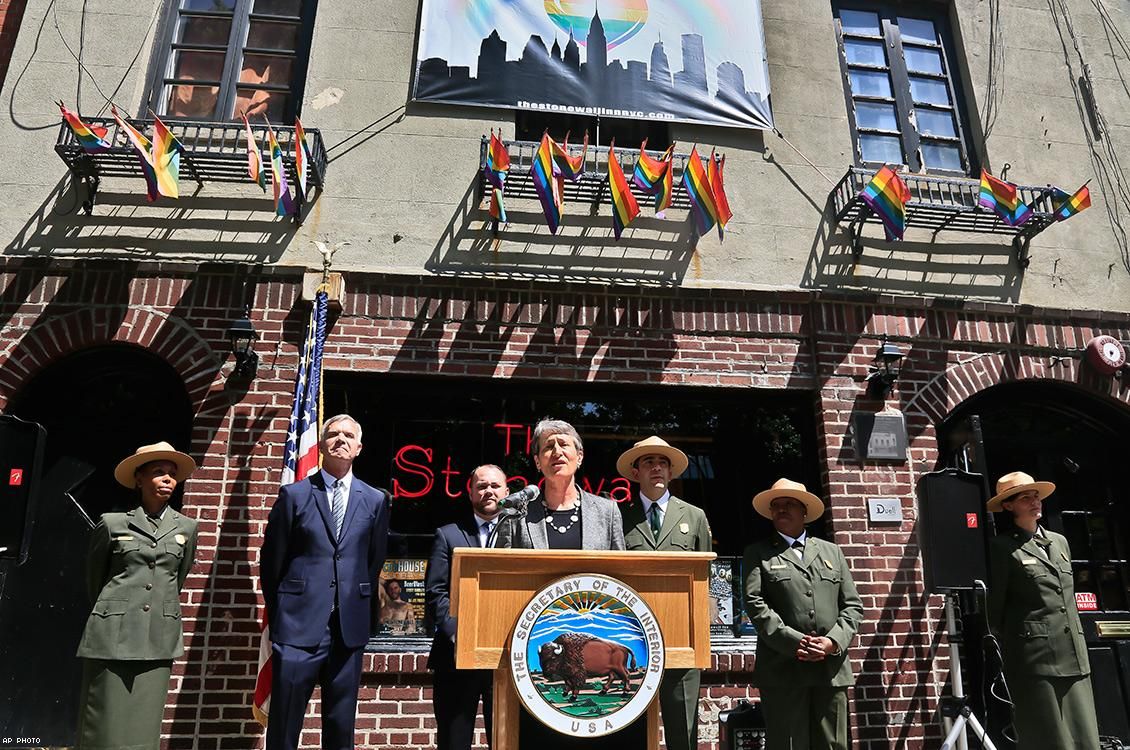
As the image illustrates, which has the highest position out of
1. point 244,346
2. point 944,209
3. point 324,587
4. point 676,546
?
point 944,209

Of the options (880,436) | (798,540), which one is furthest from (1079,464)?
(798,540)

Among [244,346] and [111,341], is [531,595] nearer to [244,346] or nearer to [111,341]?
[244,346]

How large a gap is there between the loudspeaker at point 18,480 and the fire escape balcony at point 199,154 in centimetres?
217

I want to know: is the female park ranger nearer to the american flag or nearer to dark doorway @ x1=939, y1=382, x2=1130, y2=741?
the american flag

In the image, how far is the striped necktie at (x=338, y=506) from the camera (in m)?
4.38

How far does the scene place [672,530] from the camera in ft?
16.0

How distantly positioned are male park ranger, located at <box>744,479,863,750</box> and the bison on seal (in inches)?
82.6

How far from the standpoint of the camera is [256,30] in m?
7.42

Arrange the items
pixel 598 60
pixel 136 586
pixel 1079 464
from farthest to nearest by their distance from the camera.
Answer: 1. pixel 598 60
2. pixel 1079 464
3. pixel 136 586

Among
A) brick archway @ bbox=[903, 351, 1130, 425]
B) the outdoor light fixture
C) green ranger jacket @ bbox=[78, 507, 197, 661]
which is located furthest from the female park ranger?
brick archway @ bbox=[903, 351, 1130, 425]

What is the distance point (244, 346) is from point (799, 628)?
4246mm

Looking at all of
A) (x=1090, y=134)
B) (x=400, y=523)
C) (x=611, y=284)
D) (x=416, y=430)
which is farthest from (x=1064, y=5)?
(x=400, y=523)

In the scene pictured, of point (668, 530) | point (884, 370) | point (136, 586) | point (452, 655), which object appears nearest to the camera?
point (452, 655)

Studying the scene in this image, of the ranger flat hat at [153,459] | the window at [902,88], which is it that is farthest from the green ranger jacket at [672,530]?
the window at [902,88]
